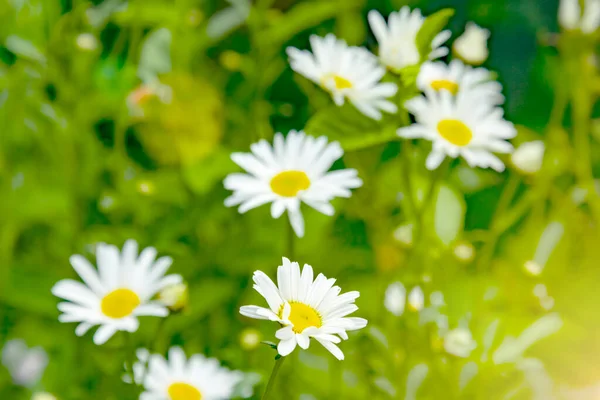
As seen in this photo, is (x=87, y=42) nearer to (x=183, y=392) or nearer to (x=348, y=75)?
(x=348, y=75)

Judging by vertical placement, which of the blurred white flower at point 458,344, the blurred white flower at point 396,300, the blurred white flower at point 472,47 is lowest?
the blurred white flower at point 458,344

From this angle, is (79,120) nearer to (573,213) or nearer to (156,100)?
(156,100)


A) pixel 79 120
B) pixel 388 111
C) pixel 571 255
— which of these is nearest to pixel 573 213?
pixel 571 255

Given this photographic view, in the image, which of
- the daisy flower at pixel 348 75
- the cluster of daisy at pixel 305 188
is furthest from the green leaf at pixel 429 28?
the daisy flower at pixel 348 75

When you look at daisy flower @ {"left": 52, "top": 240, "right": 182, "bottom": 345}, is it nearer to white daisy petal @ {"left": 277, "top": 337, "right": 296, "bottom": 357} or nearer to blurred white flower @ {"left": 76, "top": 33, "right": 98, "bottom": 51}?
white daisy petal @ {"left": 277, "top": 337, "right": 296, "bottom": 357}

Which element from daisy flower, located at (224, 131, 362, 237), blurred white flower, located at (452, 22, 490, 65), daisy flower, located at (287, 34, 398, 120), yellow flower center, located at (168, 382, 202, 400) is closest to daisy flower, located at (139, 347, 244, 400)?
yellow flower center, located at (168, 382, 202, 400)

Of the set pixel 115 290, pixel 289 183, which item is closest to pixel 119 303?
pixel 115 290

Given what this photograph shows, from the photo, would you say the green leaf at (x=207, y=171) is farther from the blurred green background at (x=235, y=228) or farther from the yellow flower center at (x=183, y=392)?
the yellow flower center at (x=183, y=392)
